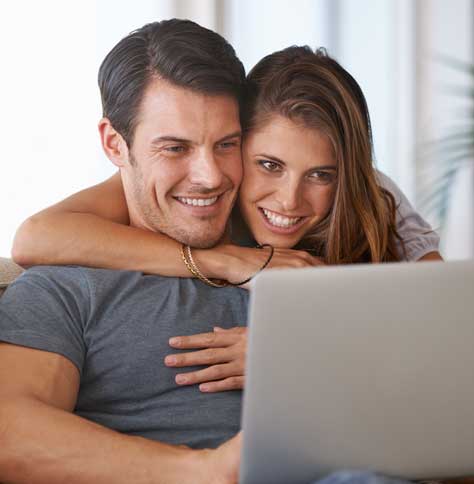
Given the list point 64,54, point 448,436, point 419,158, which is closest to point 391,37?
point 419,158

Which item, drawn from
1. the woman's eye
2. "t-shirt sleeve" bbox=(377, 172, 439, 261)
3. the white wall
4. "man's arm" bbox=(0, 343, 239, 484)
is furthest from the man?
the white wall

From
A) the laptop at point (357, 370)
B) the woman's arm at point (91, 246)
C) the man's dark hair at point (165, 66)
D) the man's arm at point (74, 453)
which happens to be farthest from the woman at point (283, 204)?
the laptop at point (357, 370)

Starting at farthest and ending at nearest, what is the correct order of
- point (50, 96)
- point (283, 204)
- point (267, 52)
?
point (267, 52)
point (50, 96)
point (283, 204)

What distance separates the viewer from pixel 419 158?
3.68m

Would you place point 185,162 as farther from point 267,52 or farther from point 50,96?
point 267,52

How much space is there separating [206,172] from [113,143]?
23cm

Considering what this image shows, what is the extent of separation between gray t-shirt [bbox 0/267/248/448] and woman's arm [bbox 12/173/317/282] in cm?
6

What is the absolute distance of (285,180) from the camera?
1761mm

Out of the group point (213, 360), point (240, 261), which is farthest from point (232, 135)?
point (213, 360)

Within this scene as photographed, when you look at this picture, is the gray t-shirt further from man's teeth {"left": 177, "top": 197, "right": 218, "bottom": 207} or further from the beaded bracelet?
man's teeth {"left": 177, "top": 197, "right": 218, "bottom": 207}

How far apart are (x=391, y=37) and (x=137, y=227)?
2226 millimetres

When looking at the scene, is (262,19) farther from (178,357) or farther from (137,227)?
(178,357)

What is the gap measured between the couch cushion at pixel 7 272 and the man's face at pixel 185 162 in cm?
28

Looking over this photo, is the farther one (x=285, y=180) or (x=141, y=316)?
(x=285, y=180)
